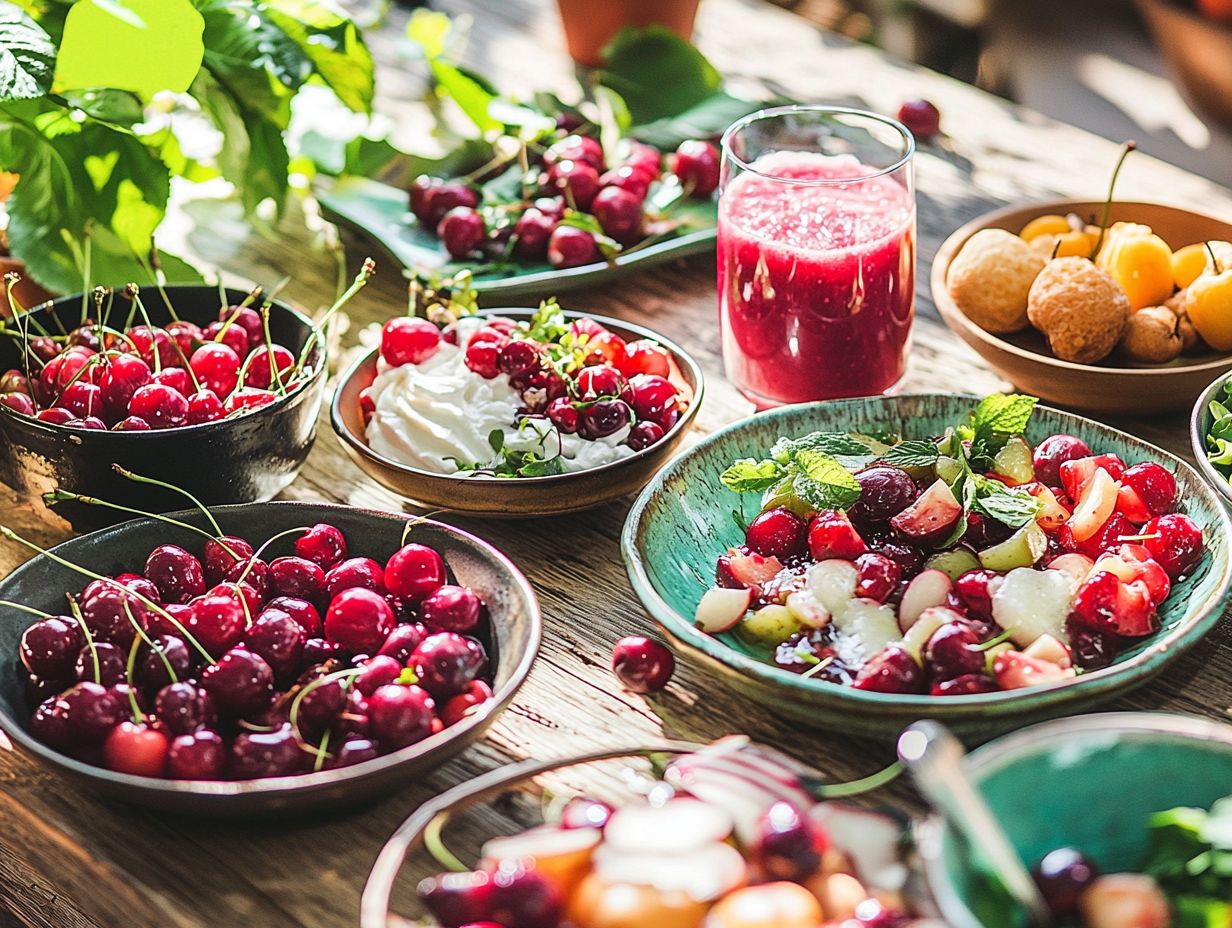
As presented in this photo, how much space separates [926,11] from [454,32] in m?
2.29

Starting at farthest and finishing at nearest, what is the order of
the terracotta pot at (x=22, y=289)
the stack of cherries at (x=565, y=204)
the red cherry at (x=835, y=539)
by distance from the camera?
the stack of cherries at (x=565, y=204), the terracotta pot at (x=22, y=289), the red cherry at (x=835, y=539)

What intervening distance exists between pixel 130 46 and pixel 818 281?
691 millimetres

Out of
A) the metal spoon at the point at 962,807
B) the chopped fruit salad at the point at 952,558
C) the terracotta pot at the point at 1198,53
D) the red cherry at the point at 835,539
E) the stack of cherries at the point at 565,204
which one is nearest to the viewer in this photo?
the metal spoon at the point at 962,807

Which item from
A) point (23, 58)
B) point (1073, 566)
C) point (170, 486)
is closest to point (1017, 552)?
point (1073, 566)

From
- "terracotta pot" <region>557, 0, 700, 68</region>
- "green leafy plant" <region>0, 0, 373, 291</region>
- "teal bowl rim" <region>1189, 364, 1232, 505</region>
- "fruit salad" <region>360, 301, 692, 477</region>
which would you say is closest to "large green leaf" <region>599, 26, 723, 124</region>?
"terracotta pot" <region>557, 0, 700, 68</region>

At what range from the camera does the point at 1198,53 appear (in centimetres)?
344

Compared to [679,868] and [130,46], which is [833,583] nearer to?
[679,868]

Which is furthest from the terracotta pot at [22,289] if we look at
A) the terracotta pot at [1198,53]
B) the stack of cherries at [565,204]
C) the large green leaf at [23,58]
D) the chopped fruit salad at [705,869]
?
the terracotta pot at [1198,53]

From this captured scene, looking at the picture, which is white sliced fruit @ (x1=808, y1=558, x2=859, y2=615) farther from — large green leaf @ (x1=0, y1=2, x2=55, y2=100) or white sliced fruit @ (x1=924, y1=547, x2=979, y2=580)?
large green leaf @ (x1=0, y1=2, x2=55, y2=100)

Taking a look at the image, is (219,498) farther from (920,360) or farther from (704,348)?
(920,360)

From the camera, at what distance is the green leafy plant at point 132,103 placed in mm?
1275

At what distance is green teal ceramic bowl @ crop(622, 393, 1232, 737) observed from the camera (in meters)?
0.88

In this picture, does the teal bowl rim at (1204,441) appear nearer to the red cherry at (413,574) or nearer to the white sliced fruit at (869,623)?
the white sliced fruit at (869,623)

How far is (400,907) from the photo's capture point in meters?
0.71
